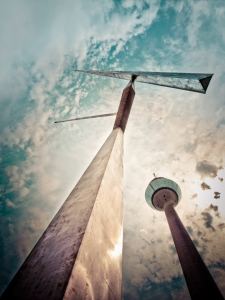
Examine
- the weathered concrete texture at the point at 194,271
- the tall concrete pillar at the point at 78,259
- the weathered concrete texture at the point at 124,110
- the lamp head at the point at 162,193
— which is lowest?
the tall concrete pillar at the point at 78,259

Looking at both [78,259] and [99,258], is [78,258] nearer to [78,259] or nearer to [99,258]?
[78,259]

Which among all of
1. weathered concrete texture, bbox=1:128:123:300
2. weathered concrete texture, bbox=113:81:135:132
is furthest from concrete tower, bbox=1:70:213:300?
weathered concrete texture, bbox=113:81:135:132

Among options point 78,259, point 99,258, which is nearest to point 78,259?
point 78,259

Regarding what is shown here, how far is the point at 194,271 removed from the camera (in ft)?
28.1

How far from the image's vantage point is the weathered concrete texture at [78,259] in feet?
1.87

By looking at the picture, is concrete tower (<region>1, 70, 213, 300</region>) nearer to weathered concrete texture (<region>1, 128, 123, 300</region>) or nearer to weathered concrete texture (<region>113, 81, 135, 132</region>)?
weathered concrete texture (<region>1, 128, 123, 300</region>)

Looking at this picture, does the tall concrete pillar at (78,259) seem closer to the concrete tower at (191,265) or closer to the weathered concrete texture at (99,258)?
the weathered concrete texture at (99,258)

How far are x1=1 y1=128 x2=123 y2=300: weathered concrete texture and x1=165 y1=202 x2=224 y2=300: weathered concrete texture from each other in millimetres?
10296

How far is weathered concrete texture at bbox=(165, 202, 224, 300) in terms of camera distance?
7.35 m

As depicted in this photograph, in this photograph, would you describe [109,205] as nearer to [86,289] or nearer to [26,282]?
[86,289]

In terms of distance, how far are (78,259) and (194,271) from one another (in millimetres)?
12108

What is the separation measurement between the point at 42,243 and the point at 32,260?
0.41 feet

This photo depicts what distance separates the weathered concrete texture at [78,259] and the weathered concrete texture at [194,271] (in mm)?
10296

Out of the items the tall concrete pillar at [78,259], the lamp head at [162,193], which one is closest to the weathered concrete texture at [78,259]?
the tall concrete pillar at [78,259]
